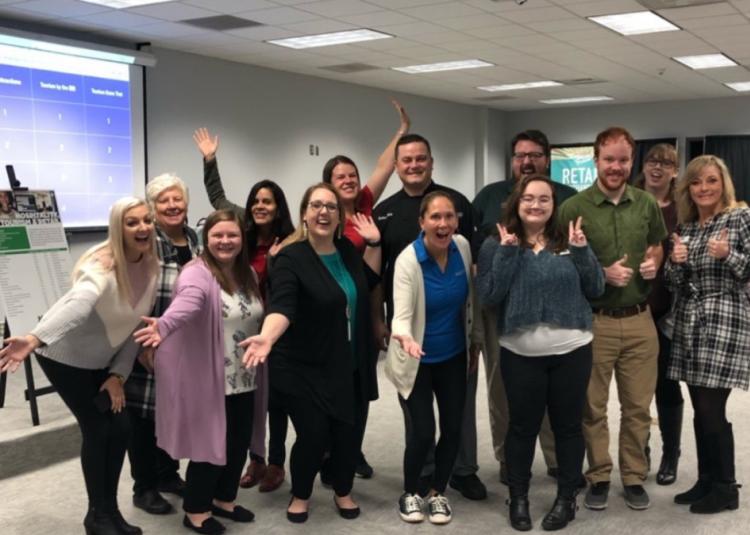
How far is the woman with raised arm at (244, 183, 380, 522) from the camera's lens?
2.83 m

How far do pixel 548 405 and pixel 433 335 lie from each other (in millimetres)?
511

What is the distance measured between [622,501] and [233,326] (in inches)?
70.8

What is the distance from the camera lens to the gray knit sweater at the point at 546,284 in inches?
111

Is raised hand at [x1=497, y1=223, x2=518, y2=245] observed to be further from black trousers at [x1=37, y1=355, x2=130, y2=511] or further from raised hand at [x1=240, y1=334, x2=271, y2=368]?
black trousers at [x1=37, y1=355, x2=130, y2=511]

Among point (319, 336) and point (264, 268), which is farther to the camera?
point (264, 268)

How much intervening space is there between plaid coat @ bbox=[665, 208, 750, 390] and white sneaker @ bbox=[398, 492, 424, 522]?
1.19 m

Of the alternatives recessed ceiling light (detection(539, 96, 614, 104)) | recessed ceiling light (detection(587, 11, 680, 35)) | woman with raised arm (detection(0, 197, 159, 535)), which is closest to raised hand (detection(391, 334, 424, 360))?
woman with raised arm (detection(0, 197, 159, 535))

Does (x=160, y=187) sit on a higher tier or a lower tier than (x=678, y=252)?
higher

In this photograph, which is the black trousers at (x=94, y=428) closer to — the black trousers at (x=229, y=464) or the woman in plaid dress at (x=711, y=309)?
the black trousers at (x=229, y=464)

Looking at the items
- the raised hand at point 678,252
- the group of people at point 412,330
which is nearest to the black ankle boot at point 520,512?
the group of people at point 412,330

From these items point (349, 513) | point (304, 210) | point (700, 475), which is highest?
point (304, 210)

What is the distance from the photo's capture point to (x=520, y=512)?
2.99m

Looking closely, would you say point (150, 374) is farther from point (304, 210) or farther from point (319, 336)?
point (304, 210)

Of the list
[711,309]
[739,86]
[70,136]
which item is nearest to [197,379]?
[711,309]
